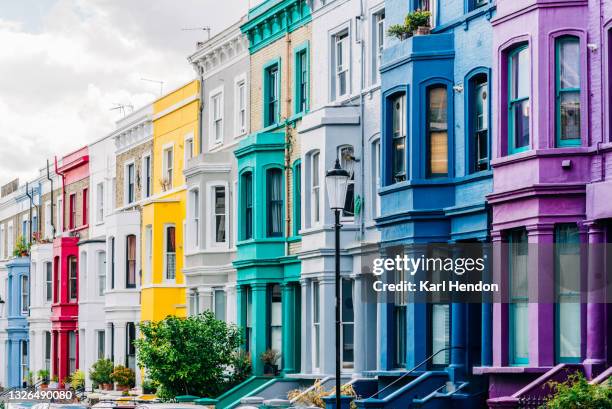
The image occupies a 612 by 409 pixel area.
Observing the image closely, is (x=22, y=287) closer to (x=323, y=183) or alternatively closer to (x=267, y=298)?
(x=267, y=298)

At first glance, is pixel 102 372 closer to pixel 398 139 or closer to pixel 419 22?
pixel 398 139

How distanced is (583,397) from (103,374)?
34563 mm

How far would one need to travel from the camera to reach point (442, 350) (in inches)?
1278

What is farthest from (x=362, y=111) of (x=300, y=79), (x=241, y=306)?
(x=241, y=306)

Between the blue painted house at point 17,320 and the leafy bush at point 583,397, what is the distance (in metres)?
51.2

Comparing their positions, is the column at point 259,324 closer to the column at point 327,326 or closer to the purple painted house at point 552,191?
the column at point 327,326

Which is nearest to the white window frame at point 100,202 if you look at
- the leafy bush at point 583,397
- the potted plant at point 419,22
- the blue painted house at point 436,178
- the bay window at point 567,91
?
the blue painted house at point 436,178

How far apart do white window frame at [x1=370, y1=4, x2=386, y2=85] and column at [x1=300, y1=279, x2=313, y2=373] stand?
6160 millimetres

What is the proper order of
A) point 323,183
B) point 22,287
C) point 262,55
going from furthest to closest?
1. point 22,287
2. point 262,55
3. point 323,183

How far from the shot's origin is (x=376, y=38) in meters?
39.8

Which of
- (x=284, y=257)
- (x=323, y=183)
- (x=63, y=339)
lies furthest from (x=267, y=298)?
(x=63, y=339)

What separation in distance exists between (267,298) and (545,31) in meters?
18.3

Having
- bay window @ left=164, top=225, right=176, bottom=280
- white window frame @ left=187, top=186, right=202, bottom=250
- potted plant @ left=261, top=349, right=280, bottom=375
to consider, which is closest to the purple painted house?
potted plant @ left=261, top=349, right=280, bottom=375

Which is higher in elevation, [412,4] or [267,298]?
[412,4]
